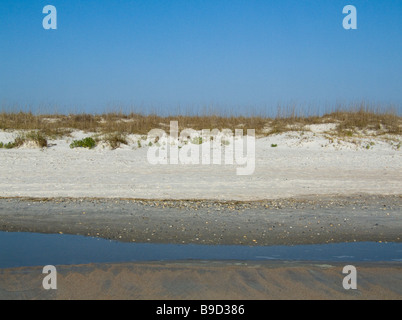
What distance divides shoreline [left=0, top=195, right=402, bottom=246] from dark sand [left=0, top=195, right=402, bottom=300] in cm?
2

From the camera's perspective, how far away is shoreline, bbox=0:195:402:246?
26.8ft

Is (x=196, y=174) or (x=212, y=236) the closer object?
(x=212, y=236)

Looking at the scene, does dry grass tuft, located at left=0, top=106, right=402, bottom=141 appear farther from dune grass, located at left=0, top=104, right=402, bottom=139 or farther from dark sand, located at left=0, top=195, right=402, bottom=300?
dark sand, located at left=0, top=195, right=402, bottom=300

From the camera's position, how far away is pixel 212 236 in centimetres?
817

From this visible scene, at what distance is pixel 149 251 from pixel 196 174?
670 centimetres

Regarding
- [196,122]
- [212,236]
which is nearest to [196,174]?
[212,236]

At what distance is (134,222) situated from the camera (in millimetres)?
9008

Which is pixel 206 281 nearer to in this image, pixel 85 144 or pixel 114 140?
pixel 85 144

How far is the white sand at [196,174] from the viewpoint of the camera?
12008 millimetres

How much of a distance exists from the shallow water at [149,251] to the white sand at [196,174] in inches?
148

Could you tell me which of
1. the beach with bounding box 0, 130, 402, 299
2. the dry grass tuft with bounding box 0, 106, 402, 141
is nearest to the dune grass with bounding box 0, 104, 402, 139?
the dry grass tuft with bounding box 0, 106, 402, 141

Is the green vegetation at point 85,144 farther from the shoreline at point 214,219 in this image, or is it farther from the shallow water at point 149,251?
the shallow water at point 149,251

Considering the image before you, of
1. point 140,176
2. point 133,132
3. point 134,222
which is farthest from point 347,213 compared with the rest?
point 133,132

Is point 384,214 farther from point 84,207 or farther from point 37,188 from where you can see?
point 37,188
